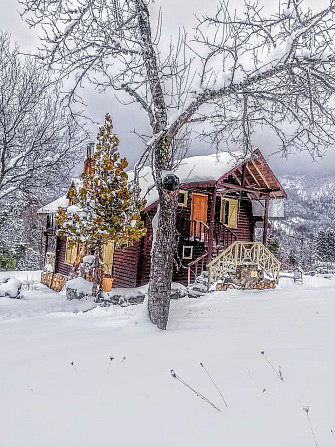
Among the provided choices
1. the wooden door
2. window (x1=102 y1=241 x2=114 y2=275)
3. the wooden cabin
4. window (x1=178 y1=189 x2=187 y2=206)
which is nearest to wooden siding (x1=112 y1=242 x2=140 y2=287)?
the wooden cabin

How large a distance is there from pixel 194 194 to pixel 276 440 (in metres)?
13.7

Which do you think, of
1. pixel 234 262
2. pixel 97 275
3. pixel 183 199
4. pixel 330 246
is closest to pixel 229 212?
pixel 183 199

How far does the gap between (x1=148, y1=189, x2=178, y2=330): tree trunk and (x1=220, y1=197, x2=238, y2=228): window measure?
11.3 metres

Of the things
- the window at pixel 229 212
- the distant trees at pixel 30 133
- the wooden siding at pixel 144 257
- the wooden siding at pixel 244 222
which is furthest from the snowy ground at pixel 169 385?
the wooden siding at pixel 244 222

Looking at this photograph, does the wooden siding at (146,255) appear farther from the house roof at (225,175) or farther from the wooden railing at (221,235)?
the house roof at (225,175)

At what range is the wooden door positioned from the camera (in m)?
15.4

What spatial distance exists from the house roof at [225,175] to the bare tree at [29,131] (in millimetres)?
3536

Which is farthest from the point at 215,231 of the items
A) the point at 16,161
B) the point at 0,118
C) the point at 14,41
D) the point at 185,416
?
the point at 185,416

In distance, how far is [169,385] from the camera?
3082mm

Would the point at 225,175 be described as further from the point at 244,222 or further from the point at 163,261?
the point at 163,261

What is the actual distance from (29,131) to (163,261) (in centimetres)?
1089

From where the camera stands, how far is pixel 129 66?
6.02 meters

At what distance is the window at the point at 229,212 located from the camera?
55.0 feet

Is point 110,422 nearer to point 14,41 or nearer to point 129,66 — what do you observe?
point 129,66
